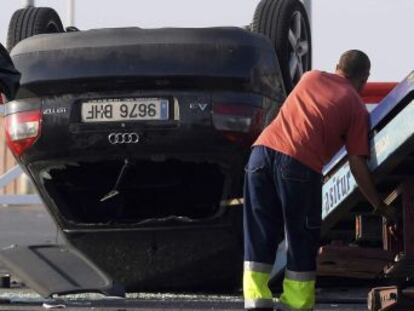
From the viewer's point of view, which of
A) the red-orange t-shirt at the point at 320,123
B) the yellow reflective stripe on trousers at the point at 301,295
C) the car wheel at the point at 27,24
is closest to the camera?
the red-orange t-shirt at the point at 320,123

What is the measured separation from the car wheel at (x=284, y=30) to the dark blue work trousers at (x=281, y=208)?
1.34m

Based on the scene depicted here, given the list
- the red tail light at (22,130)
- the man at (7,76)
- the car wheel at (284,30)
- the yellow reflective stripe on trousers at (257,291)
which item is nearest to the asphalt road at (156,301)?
the yellow reflective stripe on trousers at (257,291)

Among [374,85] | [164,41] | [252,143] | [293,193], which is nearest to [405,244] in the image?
[293,193]

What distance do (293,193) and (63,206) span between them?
1.71 metres

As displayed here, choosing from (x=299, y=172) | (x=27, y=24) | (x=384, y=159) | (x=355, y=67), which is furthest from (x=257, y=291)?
(x=27, y=24)

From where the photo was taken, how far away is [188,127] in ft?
22.7

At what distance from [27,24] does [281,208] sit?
2.33 meters

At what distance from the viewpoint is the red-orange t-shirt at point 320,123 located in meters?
6.12

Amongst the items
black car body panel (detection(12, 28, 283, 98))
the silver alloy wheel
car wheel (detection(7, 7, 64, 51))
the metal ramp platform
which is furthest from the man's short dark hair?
car wheel (detection(7, 7, 64, 51))

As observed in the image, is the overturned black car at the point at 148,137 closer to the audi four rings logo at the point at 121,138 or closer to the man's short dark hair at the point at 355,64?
the audi four rings logo at the point at 121,138

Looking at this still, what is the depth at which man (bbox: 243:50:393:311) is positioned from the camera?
20.3 feet

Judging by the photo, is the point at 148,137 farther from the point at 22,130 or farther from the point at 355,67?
the point at 355,67

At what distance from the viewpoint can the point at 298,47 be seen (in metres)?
7.98

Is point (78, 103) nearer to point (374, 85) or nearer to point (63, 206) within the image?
point (63, 206)
